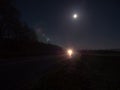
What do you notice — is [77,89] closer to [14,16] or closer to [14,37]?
[14,16]

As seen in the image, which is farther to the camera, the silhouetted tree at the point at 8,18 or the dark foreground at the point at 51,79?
the silhouetted tree at the point at 8,18

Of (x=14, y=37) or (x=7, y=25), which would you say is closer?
(x=7, y=25)

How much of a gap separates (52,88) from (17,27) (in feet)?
192

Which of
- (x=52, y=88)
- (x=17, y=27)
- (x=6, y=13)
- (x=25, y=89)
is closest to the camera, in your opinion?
(x=25, y=89)

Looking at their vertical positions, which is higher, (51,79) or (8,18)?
(8,18)

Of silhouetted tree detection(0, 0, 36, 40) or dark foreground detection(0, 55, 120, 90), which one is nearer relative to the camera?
dark foreground detection(0, 55, 120, 90)

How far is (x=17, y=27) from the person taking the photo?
65750 millimetres

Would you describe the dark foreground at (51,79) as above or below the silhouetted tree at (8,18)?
below

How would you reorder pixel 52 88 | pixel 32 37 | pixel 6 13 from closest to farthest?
pixel 52 88
pixel 6 13
pixel 32 37

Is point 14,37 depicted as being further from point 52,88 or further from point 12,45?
point 52,88

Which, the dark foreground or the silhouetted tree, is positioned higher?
the silhouetted tree

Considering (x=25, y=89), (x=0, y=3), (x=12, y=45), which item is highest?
(x=0, y=3)

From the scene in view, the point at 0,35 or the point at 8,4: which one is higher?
the point at 8,4

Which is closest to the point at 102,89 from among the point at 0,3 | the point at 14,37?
the point at 0,3
